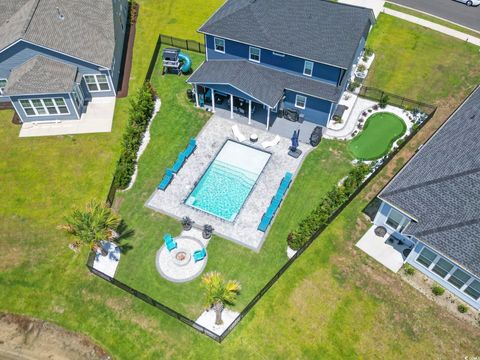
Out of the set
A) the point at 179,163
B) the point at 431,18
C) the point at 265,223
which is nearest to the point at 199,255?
the point at 265,223

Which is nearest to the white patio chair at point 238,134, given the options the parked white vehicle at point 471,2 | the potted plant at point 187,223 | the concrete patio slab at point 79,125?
the potted plant at point 187,223

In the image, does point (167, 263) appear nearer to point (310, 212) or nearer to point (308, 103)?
point (310, 212)

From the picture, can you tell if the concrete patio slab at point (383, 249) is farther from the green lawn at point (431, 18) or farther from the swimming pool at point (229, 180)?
the green lawn at point (431, 18)

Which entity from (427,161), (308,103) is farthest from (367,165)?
(308,103)

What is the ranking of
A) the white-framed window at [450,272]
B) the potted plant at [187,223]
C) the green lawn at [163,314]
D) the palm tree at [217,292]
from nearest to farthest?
the palm tree at [217,292]
the green lawn at [163,314]
the white-framed window at [450,272]
the potted plant at [187,223]

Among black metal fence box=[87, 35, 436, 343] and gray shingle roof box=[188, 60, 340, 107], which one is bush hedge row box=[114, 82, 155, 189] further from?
gray shingle roof box=[188, 60, 340, 107]

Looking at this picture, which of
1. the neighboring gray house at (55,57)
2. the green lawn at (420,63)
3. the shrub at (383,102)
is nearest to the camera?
the neighboring gray house at (55,57)
